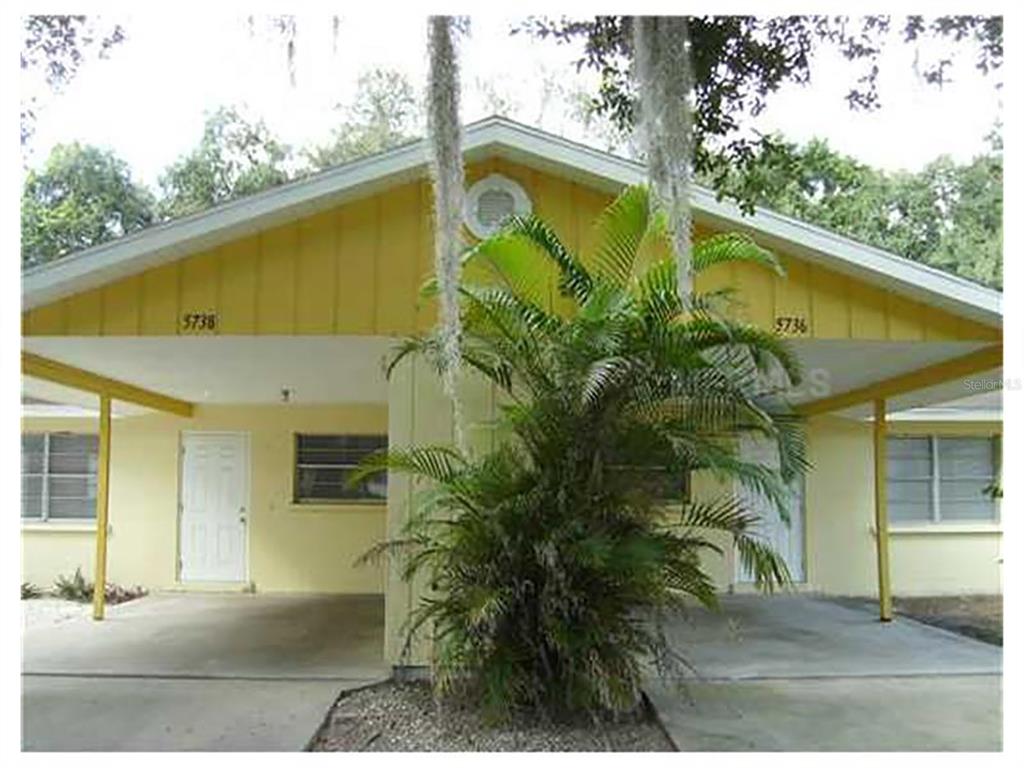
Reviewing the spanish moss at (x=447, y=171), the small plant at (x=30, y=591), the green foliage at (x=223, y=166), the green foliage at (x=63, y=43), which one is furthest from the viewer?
the green foliage at (x=223, y=166)

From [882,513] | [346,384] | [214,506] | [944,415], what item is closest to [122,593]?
[214,506]

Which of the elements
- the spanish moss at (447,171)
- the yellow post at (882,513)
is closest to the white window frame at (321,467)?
the yellow post at (882,513)

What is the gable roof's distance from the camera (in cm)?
656

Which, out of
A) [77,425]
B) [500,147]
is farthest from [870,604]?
[77,425]

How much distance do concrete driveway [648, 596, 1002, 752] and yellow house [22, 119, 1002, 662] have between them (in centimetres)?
139

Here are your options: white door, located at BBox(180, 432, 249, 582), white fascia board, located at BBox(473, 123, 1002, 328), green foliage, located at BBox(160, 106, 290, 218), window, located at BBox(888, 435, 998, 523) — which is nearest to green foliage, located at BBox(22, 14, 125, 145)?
white fascia board, located at BBox(473, 123, 1002, 328)

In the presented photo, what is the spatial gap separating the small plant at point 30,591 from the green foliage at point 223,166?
30.5 ft

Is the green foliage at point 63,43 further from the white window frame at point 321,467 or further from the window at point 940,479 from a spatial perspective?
the window at point 940,479

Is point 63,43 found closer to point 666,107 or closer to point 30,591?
point 666,107

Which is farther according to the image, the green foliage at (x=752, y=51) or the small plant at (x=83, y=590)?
the small plant at (x=83, y=590)

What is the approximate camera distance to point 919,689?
265 inches

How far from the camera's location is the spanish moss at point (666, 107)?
150 inches

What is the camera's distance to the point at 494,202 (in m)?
7.16

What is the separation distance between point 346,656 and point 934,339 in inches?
200
